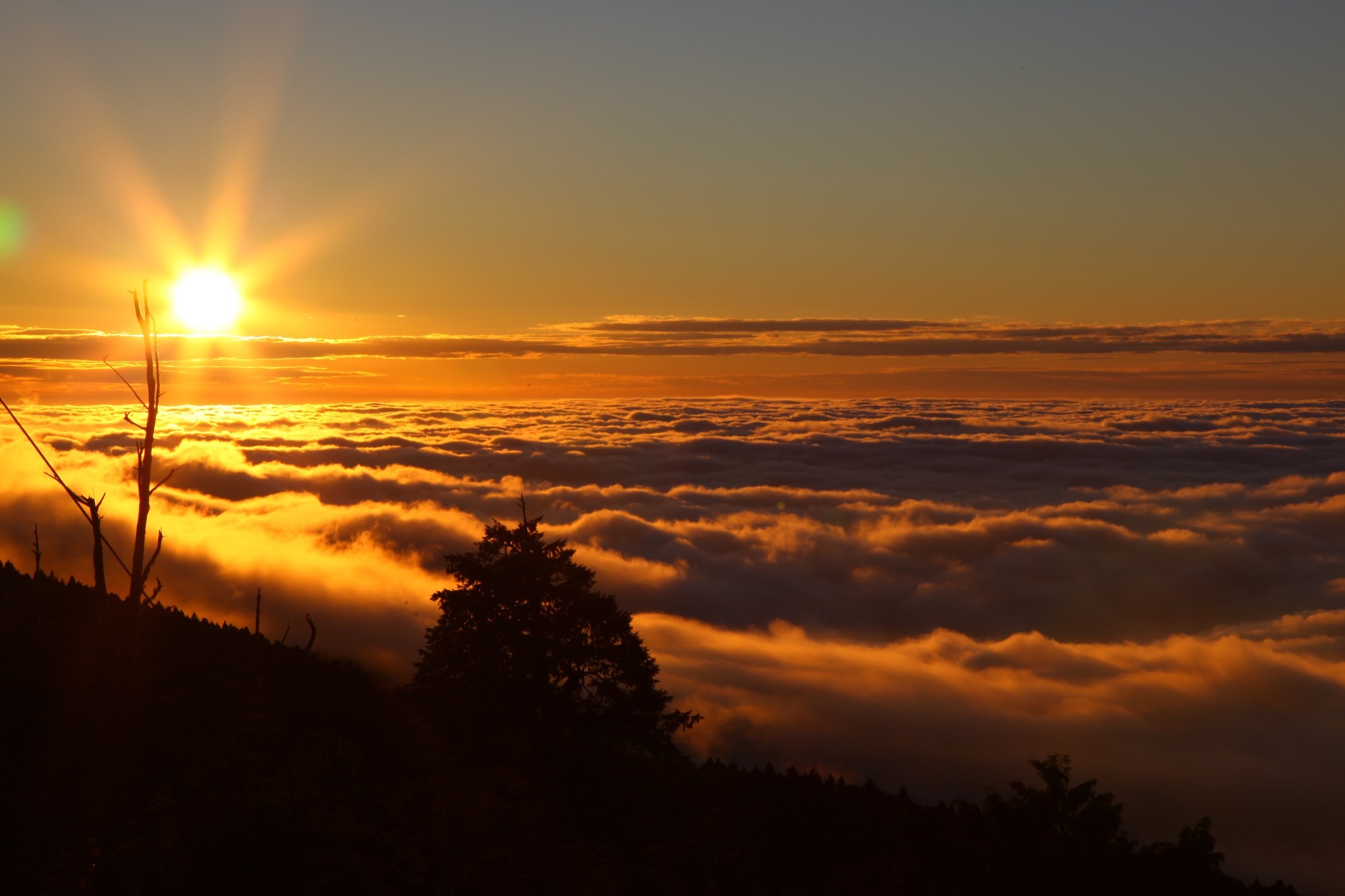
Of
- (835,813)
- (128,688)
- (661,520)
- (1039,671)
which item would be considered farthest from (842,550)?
(128,688)

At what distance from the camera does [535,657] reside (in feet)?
78.6

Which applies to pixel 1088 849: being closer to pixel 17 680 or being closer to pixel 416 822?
pixel 416 822

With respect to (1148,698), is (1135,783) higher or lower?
lower

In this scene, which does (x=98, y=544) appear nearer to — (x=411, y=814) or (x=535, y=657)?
(x=411, y=814)

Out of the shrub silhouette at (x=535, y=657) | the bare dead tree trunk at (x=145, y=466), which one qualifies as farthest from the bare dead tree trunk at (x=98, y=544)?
the shrub silhouette at (x=535, y=657)

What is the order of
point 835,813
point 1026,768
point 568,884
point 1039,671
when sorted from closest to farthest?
point 568,884, point 835,813, point 1026,768, point 1039,671

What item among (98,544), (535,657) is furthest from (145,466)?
(535,657)

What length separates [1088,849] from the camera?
25.1 metres

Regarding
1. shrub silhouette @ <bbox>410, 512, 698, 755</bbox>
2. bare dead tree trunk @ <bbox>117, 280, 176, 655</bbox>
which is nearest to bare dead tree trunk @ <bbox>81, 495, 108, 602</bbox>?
bare dead tree trunk @ <bbox>117, 280, 176, 655</bbox>

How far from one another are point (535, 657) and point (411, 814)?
8.32 metres

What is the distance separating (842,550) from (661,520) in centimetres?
3611

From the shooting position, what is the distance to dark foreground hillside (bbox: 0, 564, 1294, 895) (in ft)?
47.5

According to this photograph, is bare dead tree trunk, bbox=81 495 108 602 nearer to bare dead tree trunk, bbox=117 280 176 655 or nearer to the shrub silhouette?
bare dead tree trunk, bbox=117 280 176 655

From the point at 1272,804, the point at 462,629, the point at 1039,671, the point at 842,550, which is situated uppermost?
the point at 842,550
